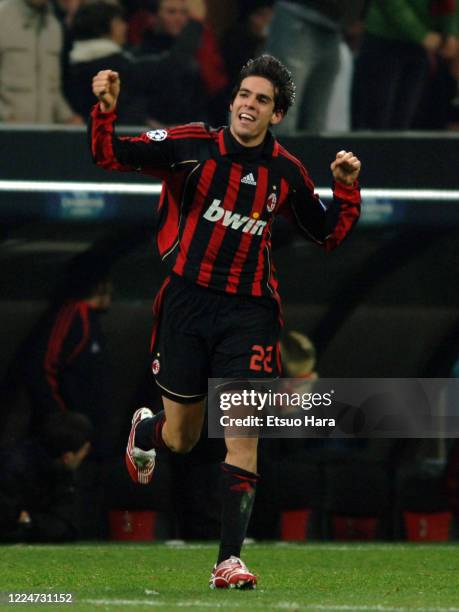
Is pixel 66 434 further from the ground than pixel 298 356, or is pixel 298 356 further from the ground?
pixel 298 356

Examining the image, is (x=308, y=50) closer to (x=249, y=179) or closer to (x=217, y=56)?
(x=217, y=56)

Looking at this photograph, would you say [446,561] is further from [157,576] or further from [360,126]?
[360,126]

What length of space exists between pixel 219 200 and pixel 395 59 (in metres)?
3.39

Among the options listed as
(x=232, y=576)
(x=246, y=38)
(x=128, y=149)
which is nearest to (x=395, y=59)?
(x=246, y=38)

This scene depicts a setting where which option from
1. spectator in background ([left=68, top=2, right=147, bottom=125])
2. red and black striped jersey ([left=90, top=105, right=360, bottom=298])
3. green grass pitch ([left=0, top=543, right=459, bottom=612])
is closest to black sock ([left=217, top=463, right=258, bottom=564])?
green grass pitch ([left=0, top=543, right=459, bottom=612])

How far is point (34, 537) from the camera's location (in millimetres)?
8828

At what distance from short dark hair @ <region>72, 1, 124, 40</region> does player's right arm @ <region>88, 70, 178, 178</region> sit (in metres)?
3.18

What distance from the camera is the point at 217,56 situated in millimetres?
9148

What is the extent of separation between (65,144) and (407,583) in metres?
3.42

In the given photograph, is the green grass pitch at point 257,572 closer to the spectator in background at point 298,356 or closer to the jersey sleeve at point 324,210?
the spectator in background at point 298,356

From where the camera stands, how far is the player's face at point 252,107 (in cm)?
597

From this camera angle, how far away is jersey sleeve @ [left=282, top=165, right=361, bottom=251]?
6172 millimetres

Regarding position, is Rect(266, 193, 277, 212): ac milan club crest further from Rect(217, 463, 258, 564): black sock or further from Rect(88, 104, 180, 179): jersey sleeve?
Rect(217, 463, 258, 564): black sock

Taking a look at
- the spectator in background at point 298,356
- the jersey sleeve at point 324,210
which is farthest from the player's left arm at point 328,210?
the spectator in background at point 298,356
